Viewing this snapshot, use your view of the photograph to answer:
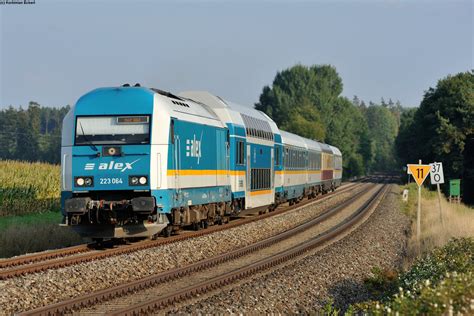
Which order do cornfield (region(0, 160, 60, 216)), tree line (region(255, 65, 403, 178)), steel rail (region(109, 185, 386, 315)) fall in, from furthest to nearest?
tree line (region(255, 65, 403, 178)) < cornfield (region(0, 160, 60, 216)) < steel rail (region(109, 185, 386, 315))

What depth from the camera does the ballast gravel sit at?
999cm

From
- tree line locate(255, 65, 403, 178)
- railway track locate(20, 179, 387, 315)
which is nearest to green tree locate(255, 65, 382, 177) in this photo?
tree line locate(255, 65, 403, 178)

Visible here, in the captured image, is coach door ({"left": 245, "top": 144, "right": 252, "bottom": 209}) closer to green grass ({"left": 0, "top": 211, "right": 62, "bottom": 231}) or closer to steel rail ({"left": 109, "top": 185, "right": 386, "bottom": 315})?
steel rail ({"left": 109, "top": 185, "right": 386, "bottom": 315})

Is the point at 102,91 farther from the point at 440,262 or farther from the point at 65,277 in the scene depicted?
the point at 440,262

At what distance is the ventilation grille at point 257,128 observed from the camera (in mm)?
24086

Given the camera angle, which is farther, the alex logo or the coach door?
the coach door

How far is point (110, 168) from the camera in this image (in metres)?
15.0

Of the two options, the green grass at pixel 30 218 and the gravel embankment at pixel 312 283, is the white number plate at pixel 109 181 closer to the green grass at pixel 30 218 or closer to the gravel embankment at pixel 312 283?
the gravel embankment at pixel 312 283

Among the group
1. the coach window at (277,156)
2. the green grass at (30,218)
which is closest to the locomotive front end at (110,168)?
the green grass at (30,218)

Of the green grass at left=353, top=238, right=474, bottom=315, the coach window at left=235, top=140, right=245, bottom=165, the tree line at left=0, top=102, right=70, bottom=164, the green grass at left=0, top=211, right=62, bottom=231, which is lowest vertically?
the green grass at left=0, top=211, right=62, bottom=231

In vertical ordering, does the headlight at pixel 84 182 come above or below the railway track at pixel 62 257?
above

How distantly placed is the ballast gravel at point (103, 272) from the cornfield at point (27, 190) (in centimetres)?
1075

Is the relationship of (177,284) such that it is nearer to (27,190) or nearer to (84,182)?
(84,182)

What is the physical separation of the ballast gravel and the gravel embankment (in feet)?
6.75
